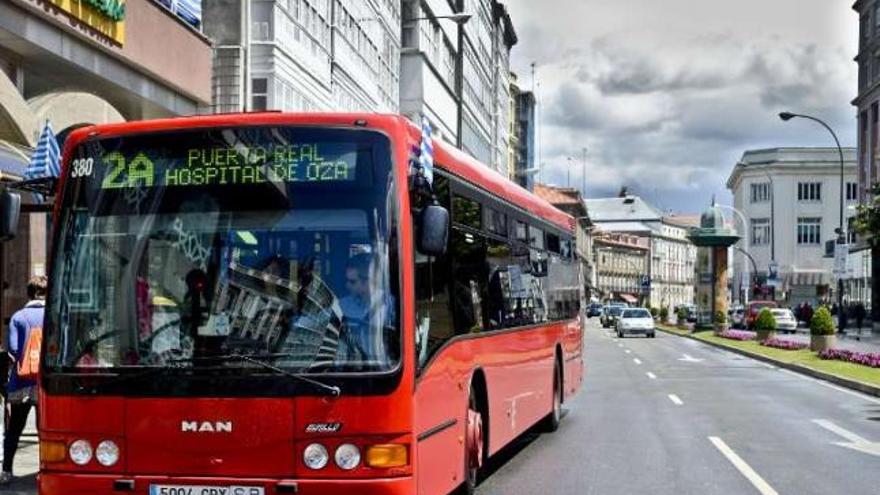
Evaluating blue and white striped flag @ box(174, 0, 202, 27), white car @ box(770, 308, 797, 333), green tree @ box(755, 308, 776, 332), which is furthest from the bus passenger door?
white car @ box(770, 308, 797, 333)

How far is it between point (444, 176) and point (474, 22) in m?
52.7

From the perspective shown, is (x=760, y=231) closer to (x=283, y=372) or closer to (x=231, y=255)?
(x=231, y=255)

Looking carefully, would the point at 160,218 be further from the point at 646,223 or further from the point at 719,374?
the point at 646,223

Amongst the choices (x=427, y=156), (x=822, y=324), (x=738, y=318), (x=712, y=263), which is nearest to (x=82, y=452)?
(x=427, y=156)

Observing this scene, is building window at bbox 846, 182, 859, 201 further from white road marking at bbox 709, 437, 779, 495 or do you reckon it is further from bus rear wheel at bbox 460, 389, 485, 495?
bus rear wheel at bbox 460, 389, 485, 495

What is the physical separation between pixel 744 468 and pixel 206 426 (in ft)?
21.1

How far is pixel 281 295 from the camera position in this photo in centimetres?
655

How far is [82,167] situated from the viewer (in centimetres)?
703

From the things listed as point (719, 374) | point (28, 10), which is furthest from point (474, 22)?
point (28, 10)

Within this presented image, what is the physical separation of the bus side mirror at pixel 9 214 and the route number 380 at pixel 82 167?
372 millimetres

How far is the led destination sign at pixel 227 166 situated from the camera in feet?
22.2

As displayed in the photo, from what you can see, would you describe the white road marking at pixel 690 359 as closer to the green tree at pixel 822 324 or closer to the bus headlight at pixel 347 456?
the green tree at pixel 822 324

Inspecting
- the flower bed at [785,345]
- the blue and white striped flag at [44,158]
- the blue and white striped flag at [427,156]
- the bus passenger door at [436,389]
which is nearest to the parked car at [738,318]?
the flower bed at [785,345]

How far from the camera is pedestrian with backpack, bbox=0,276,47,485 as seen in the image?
9617 millimetres
